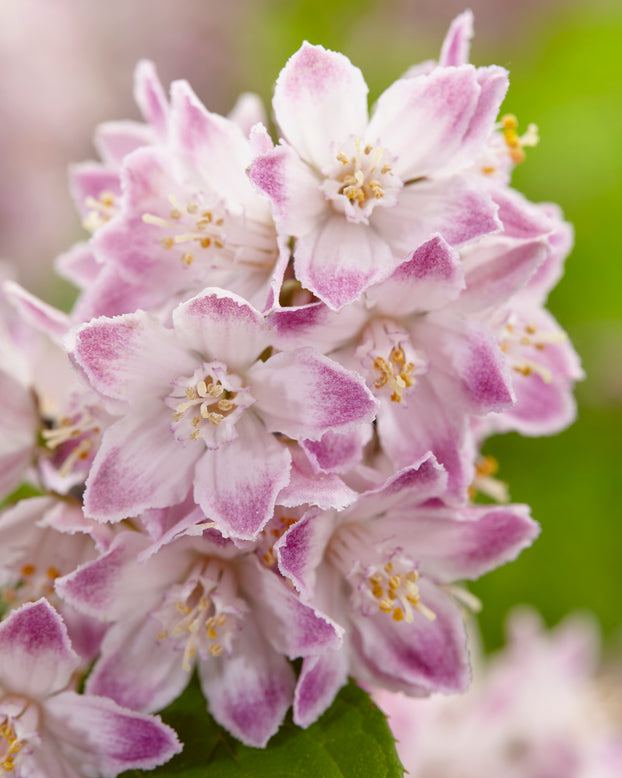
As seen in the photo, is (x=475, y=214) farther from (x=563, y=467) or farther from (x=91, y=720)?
(x=563, y=467)

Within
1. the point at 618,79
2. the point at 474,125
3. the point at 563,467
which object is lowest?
the point at 563,467

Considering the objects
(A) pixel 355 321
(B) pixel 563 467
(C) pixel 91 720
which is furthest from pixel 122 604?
(B) pixel 563 467

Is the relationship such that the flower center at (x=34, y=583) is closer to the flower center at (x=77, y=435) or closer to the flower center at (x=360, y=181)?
the flower center at (x=77, y=435)

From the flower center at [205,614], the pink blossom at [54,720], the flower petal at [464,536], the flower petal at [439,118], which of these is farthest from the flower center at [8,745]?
the flower petal at [439,118]

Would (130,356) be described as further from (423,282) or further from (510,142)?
(510,142)

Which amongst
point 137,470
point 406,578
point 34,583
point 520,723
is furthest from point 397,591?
point 520,723

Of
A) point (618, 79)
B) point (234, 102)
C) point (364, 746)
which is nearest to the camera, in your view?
point (364, 746)

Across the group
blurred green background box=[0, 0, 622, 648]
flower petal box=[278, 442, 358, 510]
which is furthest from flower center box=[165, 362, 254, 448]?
blurred green background box=[0, 0, 622, 648]
